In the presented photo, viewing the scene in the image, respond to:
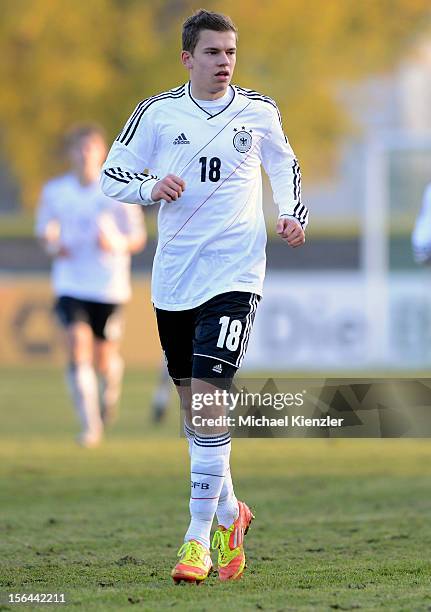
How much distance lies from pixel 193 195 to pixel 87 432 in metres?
6.77

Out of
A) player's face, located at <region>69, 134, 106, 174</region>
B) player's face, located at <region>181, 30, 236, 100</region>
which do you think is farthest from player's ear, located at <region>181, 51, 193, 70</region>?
player's face, located at <region>69, 134, 106, 174</region>

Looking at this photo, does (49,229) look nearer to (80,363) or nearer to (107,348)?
(107,348)

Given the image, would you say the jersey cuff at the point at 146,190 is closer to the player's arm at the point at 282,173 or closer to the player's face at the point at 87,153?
the player's arm at the point at 282,173

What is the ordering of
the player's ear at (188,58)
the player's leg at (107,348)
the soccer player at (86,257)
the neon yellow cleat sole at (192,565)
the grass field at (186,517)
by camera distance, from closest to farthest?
the grass field at (186,517) → the neon yellow cleat sole at (192,565) → the player's ear at (188,58) → the soccer player at (86,257) → the player's leg at (107,348)

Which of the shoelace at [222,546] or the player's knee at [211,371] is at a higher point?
the player's knee at [211,371]

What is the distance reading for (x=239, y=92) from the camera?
21.8ft

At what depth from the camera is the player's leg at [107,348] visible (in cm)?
1323

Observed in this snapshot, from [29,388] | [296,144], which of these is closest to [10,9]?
[296,144]

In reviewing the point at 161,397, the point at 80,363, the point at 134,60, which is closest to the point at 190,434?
the point at 80,363

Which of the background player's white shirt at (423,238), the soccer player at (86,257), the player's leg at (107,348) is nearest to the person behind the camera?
the background player's white shirt at (423,238)

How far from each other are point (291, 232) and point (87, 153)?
266 inches

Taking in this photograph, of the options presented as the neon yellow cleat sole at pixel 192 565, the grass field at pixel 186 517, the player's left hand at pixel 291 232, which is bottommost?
the grass field at pixel 186 517

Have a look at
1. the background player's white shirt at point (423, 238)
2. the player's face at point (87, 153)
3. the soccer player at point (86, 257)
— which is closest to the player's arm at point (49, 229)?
the soccer player at point (86, 257)

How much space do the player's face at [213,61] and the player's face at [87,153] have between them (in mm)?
6386
